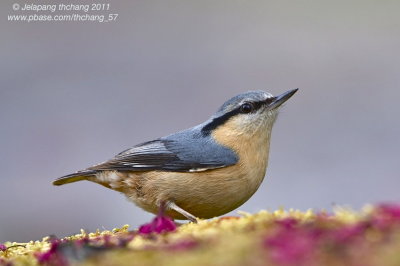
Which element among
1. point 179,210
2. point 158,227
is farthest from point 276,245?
point 179,210

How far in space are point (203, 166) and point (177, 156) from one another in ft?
0.77

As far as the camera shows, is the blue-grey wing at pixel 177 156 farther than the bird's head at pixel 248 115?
No

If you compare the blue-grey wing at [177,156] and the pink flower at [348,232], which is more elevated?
the blue-grey wing at [177,156]

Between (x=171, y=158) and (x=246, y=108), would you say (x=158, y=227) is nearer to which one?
(x=171, y=158)

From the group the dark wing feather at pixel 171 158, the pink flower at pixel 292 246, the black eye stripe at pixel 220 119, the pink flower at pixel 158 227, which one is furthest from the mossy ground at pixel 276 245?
the black eye stripe at pixel 220 119

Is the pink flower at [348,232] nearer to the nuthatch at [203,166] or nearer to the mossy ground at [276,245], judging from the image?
the mossy ground at [276,245]

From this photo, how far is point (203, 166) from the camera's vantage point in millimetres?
3426

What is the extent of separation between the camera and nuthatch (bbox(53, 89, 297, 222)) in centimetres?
332

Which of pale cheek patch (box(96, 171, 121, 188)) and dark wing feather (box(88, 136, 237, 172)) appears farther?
pale cheek patch (box(96, 171, 121, 188))

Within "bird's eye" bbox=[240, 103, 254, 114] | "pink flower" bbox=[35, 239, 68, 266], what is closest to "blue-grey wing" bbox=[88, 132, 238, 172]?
"bird's eye" bbox=[240, 103, 254, 114]

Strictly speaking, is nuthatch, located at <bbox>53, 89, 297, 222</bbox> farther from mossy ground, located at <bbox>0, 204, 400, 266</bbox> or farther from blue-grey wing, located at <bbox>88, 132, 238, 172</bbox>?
mossy ground, located at <bbox>0, 204, 400, 266</bbox>

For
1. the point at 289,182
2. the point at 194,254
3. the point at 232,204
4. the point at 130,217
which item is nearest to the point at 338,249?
the point at 194,254

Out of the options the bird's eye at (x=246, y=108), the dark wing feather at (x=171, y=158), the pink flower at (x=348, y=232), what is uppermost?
the bird's eye at (x=246, y=108)

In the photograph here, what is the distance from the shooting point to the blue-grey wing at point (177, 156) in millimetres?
Result: 3455
